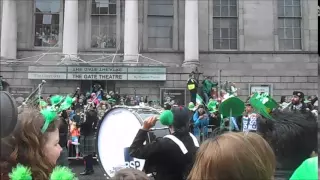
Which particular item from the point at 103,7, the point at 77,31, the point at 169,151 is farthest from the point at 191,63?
the point at 169,151

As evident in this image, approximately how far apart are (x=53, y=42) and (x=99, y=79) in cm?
514

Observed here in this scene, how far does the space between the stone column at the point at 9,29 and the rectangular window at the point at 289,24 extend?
55.6 ft

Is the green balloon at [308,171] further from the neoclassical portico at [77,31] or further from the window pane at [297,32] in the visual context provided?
the window pane at [297,32]

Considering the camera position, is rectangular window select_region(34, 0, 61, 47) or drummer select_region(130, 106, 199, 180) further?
rectangular window select_region(34, 0, 61, 47)

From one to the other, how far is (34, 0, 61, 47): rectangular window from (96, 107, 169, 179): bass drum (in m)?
20.6

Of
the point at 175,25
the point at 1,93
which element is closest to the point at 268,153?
the point at 1,93

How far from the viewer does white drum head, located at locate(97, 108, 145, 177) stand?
7.40m

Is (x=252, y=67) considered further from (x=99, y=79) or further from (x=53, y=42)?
(x=53, y=42)

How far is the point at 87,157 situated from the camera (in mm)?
11461

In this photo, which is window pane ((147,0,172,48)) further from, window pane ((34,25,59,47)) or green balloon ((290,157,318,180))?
green balloon ((290,157,318,180))

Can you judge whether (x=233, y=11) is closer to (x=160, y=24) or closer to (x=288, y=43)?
(x=288, y=43)

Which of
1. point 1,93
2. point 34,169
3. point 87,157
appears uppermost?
point 1,93

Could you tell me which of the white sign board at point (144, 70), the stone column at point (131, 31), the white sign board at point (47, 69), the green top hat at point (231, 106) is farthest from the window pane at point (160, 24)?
the green top hat at point (231, 106)

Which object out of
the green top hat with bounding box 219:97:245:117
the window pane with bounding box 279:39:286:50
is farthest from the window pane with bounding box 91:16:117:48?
the green top hat with bounding box 219:97:245:117
